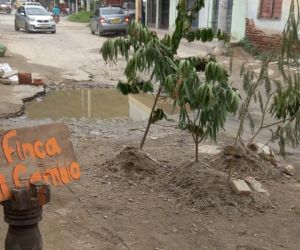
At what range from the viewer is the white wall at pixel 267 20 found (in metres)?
18.4

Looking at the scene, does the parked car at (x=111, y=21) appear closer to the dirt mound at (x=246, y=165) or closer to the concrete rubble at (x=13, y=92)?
the concrete rubble at (x=13, y=92)

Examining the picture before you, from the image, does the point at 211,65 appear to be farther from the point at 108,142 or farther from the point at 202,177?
the point at 108,142

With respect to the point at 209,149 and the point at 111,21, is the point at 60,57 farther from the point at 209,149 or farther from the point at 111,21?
the point at 209,149

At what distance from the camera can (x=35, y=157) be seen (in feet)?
10.0

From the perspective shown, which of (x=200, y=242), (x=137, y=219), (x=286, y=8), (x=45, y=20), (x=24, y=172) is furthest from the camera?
(x=45, y=20)

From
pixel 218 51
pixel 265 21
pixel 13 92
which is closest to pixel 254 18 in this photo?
pixel 265 21

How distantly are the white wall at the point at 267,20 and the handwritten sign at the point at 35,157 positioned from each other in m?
16.2

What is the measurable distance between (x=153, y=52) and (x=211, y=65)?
587 mm

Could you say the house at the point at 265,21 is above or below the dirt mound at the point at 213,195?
above

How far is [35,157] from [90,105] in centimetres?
806

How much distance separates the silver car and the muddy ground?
858 inches

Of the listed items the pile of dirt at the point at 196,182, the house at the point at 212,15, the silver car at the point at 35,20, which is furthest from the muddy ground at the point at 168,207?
the silver car at the point at 35,20

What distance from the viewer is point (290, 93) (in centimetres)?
530

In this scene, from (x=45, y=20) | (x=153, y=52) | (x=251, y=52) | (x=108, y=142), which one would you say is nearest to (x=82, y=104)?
(x=108, y=142)
